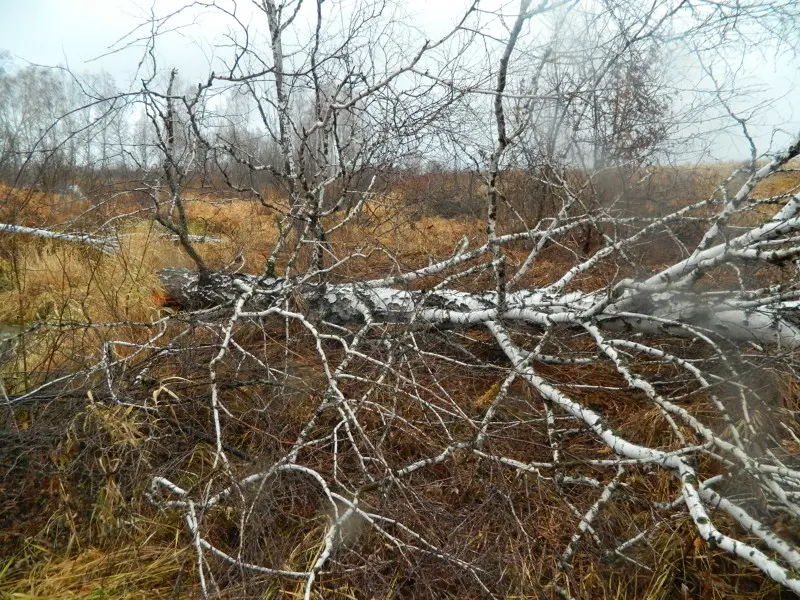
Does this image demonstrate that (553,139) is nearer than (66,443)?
No

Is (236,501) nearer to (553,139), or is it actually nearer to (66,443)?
(66,443)

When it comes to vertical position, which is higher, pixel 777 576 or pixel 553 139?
pixel 553 139

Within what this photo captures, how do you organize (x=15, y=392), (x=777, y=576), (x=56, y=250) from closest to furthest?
1. (x=777, y=576)
2. (x=15, y=392)
3. (x=56, y=250)

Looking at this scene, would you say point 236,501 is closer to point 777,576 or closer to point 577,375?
point 777,576

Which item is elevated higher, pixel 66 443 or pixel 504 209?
pixel 504 209

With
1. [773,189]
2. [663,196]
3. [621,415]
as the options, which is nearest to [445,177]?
[663,196]

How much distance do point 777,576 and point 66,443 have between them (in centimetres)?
259

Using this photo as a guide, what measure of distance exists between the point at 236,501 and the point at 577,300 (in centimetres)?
205

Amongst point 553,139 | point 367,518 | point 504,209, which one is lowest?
point 367,518

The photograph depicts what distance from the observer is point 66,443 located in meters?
2.17

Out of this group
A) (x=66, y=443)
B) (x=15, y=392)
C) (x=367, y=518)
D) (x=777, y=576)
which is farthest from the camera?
(x=15, y=392)

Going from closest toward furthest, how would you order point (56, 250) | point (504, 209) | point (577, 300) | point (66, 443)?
point (66, 443) < point (577, 300) < point (56, 250) < point (504, 209)

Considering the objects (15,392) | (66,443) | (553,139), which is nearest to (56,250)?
→ (15,392)

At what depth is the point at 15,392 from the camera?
8.36 feet
